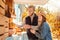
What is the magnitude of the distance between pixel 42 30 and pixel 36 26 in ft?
0.36

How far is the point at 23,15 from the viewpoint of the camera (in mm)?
1966

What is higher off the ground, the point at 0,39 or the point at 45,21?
the point at 45,21

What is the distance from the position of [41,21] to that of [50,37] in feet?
0.91

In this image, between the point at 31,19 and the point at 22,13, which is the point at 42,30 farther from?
the point at 22,13

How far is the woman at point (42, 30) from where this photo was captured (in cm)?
192

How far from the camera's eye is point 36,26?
1940mm

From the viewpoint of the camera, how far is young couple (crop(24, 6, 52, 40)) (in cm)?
192

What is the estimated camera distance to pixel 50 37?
192cm

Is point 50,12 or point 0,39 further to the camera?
point 50,12

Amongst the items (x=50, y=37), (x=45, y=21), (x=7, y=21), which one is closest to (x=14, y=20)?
(x=7, y=21)

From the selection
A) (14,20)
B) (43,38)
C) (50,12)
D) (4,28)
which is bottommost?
(43,38)

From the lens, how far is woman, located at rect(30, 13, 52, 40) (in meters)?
1.92

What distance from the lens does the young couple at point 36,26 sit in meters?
1.92

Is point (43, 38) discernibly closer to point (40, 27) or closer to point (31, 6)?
point (40, 27)
